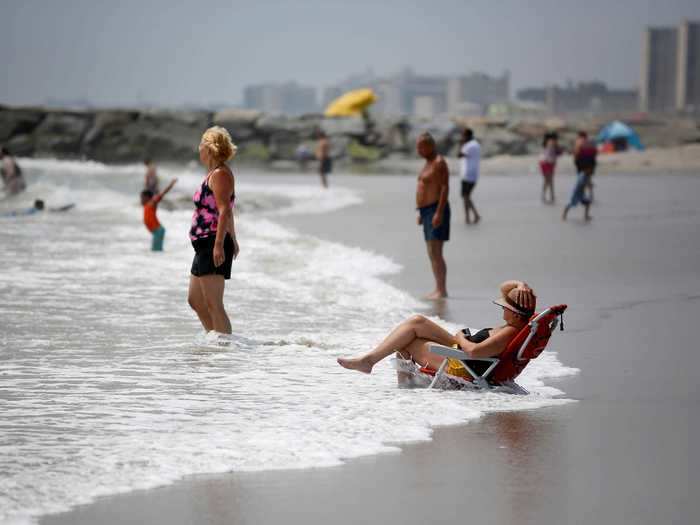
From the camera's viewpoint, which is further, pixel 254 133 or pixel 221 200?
pixel 254 133

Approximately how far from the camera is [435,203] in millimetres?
12633

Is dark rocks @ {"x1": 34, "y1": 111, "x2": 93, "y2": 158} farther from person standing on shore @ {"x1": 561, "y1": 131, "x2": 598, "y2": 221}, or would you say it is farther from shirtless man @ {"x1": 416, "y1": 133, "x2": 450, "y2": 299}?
shirtless man @ {"x1": 416, "y1": 133, "x2": 450, "y2": 299}

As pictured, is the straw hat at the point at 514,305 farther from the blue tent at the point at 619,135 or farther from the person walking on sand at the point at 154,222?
the blue tent at the point at 619,135

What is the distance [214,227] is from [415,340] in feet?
7.42

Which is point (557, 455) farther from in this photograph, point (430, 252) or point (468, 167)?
point (468, 167)

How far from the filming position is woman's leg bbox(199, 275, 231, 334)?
9.36 meters

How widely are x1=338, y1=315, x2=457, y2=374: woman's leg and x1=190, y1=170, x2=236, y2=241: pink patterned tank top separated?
2047 mm

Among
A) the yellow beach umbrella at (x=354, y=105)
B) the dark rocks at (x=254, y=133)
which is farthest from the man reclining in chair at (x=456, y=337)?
the yellow beach umbrella at (x=354, y=105)

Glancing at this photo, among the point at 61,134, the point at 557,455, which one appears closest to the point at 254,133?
the point at 61,134

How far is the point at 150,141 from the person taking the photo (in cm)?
7206

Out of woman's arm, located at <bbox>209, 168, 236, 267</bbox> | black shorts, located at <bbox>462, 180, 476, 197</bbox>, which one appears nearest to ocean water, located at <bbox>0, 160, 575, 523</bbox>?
woman's arm, located at <bbox>209, 168, 236, 267</bbox>

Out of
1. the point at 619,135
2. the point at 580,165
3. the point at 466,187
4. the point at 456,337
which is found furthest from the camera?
the point at 619,135

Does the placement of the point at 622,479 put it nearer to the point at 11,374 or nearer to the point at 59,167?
the point at 11,374

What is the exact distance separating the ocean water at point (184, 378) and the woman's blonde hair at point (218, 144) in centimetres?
153
